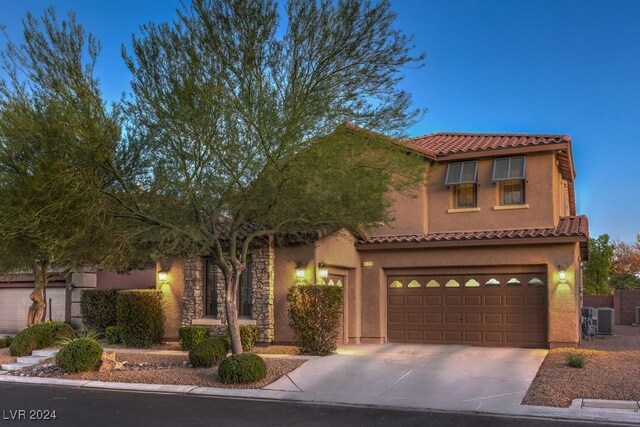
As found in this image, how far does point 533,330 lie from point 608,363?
3.97 m

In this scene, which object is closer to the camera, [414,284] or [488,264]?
[488,264]

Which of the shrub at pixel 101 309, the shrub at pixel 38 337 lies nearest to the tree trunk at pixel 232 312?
the shrub at pixel 38 337

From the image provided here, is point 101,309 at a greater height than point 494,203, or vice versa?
point 494,203

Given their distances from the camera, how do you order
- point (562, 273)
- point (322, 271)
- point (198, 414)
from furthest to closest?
1. point (322, 271)
2. point (562, 273)
3. point (198, 414)

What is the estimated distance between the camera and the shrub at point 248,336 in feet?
56.6

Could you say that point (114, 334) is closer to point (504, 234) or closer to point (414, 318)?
point (414, 318)

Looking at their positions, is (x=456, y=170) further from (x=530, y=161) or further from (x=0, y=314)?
(x=0, y=314)

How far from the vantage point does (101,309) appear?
20562 mm

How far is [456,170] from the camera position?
19.5 m

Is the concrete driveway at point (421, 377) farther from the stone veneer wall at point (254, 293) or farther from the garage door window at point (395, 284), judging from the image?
the garage door window at point (395, 284)

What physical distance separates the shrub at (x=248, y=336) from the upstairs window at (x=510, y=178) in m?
8.40

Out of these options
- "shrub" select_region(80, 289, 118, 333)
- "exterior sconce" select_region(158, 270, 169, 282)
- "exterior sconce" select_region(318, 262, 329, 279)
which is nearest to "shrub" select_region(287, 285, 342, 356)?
"exterior sconce" select_region(318, 262, 329, 279)

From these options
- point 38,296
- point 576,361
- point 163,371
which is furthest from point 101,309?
point 576,361

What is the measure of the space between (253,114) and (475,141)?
10.8 meters
